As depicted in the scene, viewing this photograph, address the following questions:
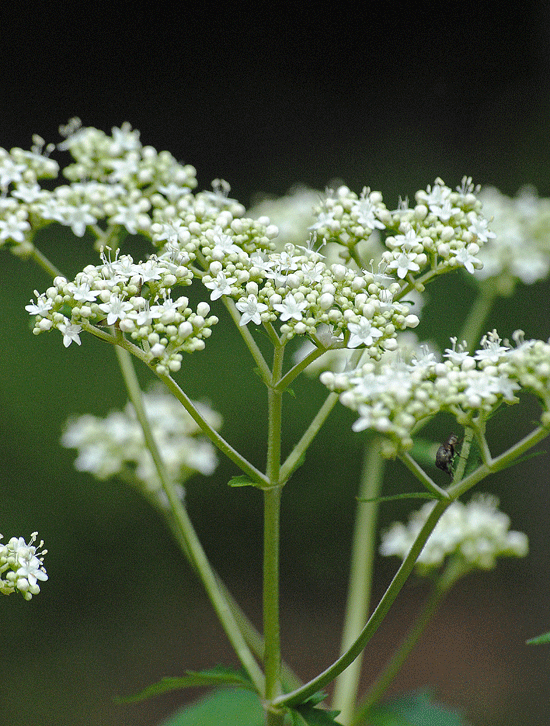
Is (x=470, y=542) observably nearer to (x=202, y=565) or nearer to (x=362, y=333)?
(x=202, y=565)

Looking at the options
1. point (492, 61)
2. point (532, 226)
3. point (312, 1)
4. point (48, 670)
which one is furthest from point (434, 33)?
point (48, 670)

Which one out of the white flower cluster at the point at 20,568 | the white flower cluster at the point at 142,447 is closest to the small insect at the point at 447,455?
the white flower cluster at the point at 20,568

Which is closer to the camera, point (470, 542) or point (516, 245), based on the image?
point (470, 542)

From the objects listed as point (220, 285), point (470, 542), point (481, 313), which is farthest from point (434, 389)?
point (481, 313)

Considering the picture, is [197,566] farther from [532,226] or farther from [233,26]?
[233,26]

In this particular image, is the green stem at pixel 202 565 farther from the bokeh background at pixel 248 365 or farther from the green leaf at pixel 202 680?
the bokeh background at pixel 248 365

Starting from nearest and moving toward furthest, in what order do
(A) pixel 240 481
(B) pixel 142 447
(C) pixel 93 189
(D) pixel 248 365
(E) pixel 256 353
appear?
(A) pixel 240 481, (E) pixel 256 353, (C) pixel 93 189, (B) pixel 142 447, (D) pixel 248 365
